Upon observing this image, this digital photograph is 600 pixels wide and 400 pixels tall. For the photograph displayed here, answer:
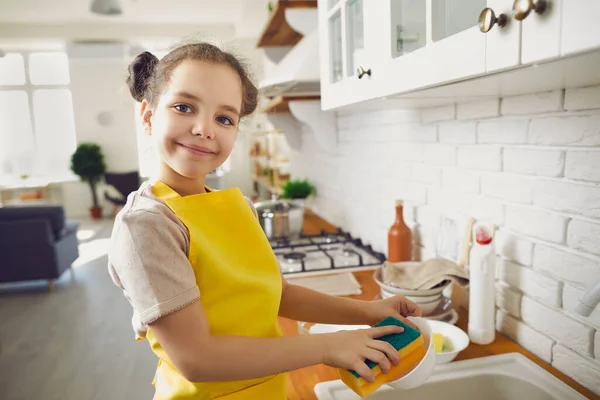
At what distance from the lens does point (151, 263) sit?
58 cm

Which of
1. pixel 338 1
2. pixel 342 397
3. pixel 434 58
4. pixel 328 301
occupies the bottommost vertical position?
pixel 342 397

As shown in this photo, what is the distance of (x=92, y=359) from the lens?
264 centimetres

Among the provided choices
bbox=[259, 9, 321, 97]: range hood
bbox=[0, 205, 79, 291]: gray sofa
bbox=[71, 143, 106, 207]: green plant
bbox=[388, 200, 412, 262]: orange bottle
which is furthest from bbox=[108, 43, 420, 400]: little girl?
bbox=[71, 143, 106, 207]: green plant

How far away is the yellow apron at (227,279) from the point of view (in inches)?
26.4

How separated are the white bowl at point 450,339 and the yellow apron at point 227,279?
36 cm

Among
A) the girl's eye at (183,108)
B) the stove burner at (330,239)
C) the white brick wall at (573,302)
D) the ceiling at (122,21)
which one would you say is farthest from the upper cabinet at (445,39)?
the ceiling at (122,21)

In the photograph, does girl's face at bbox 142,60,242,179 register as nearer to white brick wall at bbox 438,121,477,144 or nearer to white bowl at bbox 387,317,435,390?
white bowl at bbox 387,317,435,390

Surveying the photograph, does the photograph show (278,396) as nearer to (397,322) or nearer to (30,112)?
→ (397,322)

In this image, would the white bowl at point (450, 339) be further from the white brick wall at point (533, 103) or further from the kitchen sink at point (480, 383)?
the white brick wall at point (533, 103)

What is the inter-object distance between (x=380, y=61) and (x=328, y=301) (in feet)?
1.63

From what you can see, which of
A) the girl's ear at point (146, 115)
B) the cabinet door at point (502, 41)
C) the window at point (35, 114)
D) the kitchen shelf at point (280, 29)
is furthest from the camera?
the window at point (35, 114)

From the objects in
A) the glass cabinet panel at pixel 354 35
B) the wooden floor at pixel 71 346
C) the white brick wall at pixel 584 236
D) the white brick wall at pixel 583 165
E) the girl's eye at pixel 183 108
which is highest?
the glass cabinet panel at pixel 354 35

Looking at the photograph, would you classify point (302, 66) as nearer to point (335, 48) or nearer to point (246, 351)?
point (335, 48)

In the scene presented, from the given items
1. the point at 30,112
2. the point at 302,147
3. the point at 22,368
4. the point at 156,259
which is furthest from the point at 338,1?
the point at 30,112
